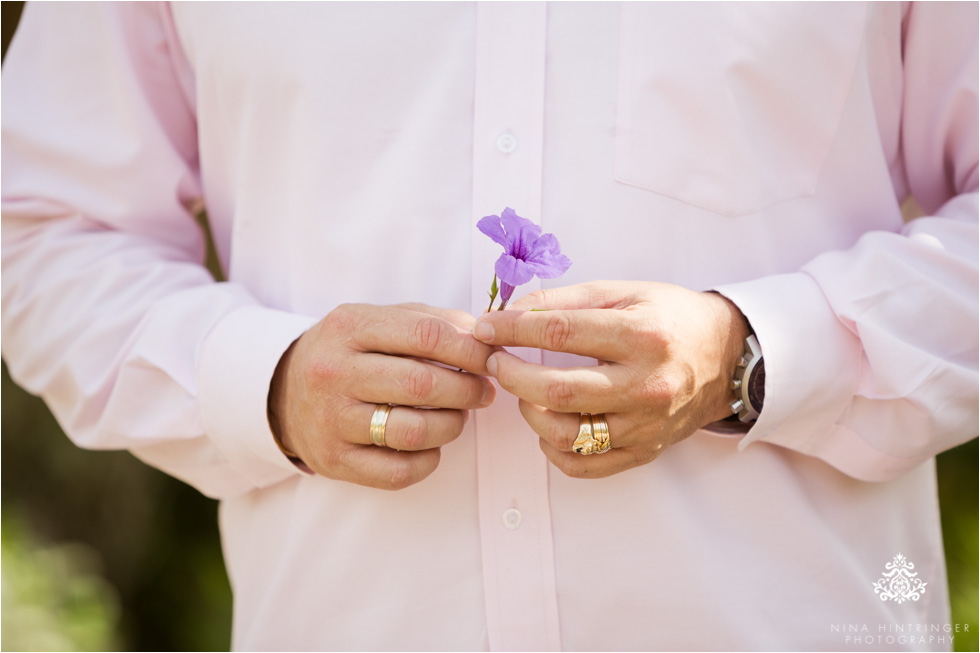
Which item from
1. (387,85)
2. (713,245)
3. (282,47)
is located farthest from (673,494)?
(282,47)

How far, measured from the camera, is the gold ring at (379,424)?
1.40 m

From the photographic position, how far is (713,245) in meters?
1.60

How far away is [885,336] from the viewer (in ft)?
4.90

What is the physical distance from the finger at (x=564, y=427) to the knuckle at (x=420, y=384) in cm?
18

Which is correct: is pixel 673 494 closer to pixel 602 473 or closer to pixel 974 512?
pixel 602 473

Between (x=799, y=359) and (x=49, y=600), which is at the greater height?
(x=799, y=359)

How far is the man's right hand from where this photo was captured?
4.43 ft

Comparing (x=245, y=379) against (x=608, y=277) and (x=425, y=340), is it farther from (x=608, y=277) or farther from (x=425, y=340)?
(x=608, y=277)

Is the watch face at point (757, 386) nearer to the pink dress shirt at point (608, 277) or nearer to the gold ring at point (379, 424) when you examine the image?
the pink dress shirt at point (608, 277)

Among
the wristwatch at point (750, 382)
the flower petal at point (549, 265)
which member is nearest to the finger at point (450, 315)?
the flower petal at point (549, 265)

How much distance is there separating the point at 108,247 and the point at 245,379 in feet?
2.08

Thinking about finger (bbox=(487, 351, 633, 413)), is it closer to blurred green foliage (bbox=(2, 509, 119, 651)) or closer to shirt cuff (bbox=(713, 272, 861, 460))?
shirt cuff (bbox=(713, 272, 861, 460))

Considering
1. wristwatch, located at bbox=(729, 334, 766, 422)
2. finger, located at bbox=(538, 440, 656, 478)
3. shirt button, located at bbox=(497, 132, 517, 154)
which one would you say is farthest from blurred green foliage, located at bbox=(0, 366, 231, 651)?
wristwatch, located at bbox=(729, 334, 766, 422)

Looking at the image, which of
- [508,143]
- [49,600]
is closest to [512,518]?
[508,143]
